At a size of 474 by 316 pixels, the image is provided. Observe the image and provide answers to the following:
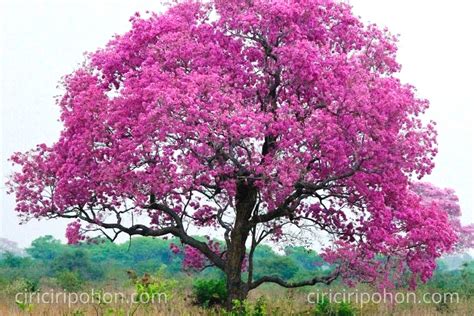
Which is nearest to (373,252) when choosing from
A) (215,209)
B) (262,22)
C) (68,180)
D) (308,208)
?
(308,208)

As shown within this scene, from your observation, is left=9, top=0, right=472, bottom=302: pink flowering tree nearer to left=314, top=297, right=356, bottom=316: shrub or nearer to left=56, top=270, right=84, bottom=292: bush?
left=314, top=297, right=356, bottom=316: shrub

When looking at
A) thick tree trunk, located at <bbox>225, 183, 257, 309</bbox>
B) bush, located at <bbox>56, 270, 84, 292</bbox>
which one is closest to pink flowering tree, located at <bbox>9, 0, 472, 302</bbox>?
thick tree trunk, located at <bbox>225, 183, 257, 309</bbox>

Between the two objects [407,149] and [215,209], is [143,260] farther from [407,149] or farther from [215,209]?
[407,149]

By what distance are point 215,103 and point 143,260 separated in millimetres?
40241

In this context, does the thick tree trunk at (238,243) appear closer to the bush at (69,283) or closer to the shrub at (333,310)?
the shrub at (333,310)

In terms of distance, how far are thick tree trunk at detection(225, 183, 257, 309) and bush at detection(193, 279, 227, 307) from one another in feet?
5.41

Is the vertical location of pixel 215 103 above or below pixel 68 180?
above

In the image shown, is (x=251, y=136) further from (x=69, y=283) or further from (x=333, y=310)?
(x=69, y=283)

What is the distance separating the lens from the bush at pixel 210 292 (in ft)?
73.8

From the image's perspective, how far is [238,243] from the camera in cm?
2089

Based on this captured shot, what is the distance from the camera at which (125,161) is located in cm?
1906

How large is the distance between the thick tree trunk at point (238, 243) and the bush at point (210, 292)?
1.65 meters

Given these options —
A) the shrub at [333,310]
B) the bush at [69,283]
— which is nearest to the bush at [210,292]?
the shrub at [333,310]

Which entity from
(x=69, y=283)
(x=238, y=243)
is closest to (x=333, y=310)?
(x=238, y=243)
